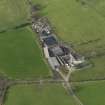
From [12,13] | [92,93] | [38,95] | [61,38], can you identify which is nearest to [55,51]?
[61,38]

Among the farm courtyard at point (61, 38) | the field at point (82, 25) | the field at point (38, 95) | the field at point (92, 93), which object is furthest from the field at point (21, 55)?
the field at point (92, 93)

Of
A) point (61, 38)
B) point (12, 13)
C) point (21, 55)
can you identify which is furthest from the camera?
point (12, 13)

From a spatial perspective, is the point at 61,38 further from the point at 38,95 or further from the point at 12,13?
the point at 38,95

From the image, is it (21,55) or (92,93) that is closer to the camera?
(92,93)

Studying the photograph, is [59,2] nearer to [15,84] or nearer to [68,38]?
[68,38]

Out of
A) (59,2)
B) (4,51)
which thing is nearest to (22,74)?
(4,51)

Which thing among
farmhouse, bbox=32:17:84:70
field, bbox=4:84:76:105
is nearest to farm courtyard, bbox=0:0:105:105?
field, bbox=4:84:76:105

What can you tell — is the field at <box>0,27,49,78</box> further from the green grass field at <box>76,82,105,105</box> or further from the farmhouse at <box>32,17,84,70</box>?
the green grass field at <box>76,82,105,105</box>

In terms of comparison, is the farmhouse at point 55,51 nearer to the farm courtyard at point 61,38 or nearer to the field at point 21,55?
the farm courtyard at point 61,38
